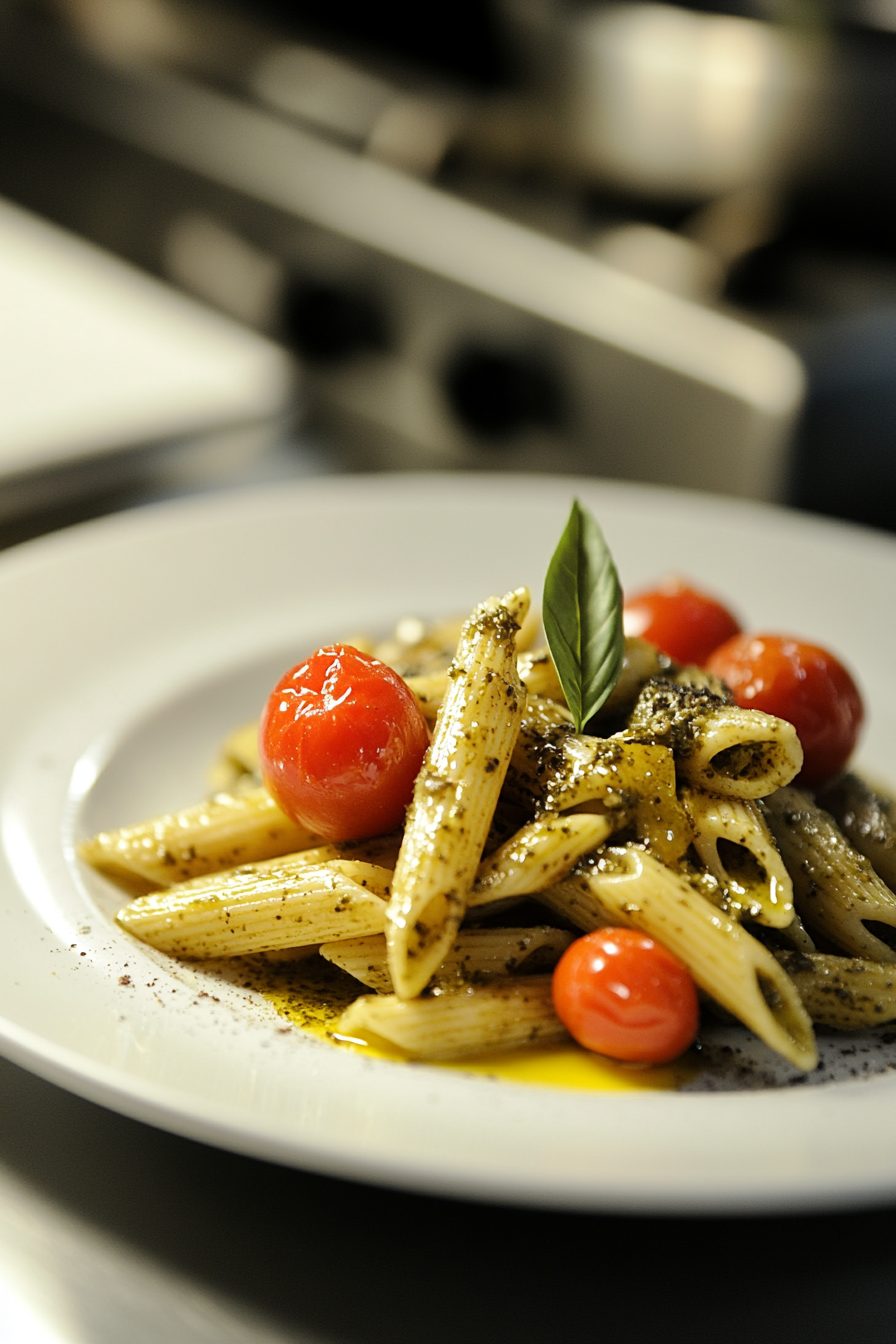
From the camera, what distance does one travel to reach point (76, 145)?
3.71 meters

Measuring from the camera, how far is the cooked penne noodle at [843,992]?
1.36m

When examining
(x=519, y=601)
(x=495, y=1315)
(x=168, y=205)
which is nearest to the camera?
(x=495, y=1315)

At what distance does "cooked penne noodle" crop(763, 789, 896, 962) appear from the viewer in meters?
1.43

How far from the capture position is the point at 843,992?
136cm

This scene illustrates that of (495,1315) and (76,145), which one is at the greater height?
(76,145)

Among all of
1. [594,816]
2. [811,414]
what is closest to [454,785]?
[594,816]

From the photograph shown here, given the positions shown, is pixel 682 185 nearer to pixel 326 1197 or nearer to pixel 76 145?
pixel 76 145

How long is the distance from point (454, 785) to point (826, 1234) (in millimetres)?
522

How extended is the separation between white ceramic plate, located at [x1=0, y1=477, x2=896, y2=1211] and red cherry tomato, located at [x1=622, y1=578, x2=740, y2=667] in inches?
13.1

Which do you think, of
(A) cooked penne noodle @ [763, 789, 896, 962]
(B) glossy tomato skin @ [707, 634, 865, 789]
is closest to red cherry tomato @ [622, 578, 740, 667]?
(B) glossy tomato skin @ [707, 634, 865, 789]

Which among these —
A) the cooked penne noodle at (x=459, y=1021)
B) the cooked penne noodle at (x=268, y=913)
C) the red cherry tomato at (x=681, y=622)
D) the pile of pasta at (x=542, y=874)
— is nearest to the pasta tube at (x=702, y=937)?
the pile of pasta at (x=542, y=874)

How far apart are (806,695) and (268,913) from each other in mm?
679

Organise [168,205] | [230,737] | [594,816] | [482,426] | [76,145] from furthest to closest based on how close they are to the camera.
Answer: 1. [76,145]
2. [168,205]
3. [482,426]
4. [230,737]
5. [594,816]

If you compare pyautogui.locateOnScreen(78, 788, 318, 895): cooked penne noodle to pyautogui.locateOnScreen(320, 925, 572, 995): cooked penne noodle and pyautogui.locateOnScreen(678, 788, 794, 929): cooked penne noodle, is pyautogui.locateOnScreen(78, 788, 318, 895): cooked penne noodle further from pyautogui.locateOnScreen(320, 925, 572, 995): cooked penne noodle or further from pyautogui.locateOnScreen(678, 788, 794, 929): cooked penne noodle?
pyautogui.locateOnScreen(678, 788, 794, 929): cooked penne noodle
